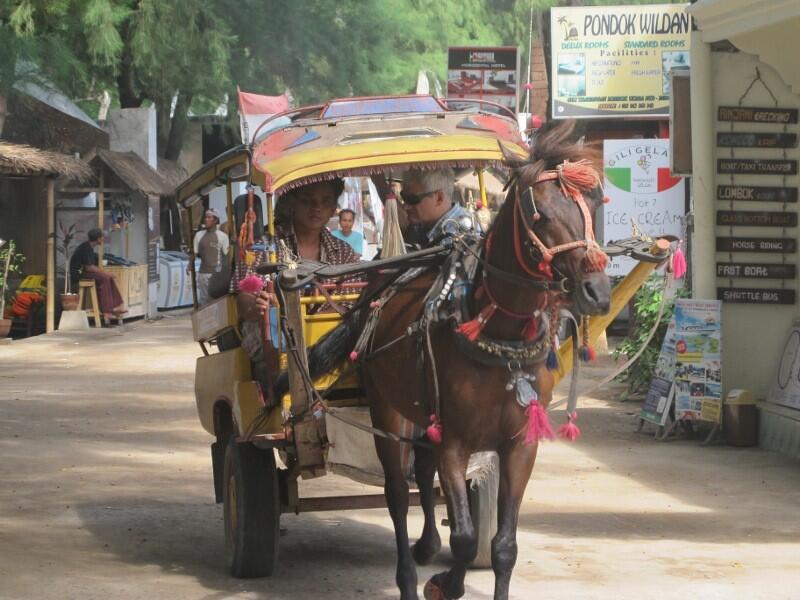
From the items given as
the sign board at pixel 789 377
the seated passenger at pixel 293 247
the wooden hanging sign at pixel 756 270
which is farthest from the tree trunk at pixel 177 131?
the seated passenger at pixel 293 247

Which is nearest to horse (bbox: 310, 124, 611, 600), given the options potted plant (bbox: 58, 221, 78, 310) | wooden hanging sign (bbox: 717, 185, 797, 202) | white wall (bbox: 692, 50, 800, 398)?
white wall (bbox: 692, 50, 800, 398)

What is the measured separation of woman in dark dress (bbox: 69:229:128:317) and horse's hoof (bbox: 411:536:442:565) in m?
18.5

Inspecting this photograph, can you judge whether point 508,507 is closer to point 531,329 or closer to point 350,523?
point 531,329

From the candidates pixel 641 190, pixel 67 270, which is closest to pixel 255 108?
pixel 67 270

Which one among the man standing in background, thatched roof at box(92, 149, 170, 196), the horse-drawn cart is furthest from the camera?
thatched roof at box(92, 149, 170, 196)

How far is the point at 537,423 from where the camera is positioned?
6062 mm

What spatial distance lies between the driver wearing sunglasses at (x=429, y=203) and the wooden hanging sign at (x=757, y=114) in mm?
5941

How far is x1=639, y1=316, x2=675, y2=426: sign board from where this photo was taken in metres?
12.7

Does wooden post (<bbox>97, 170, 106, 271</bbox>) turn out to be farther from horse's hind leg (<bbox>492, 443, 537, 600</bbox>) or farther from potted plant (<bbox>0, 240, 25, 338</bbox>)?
horse's hind leg (<bbox>492, 443, 537, 600</bbox>)

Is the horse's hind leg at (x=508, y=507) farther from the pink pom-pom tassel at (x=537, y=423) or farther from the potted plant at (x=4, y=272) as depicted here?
the potted plant at (x=4, y=272)

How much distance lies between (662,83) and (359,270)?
55.6ft

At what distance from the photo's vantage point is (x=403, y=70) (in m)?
35.4

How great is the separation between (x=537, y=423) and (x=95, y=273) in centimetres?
1982

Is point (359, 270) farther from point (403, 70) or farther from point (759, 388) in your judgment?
point (403, 70)
